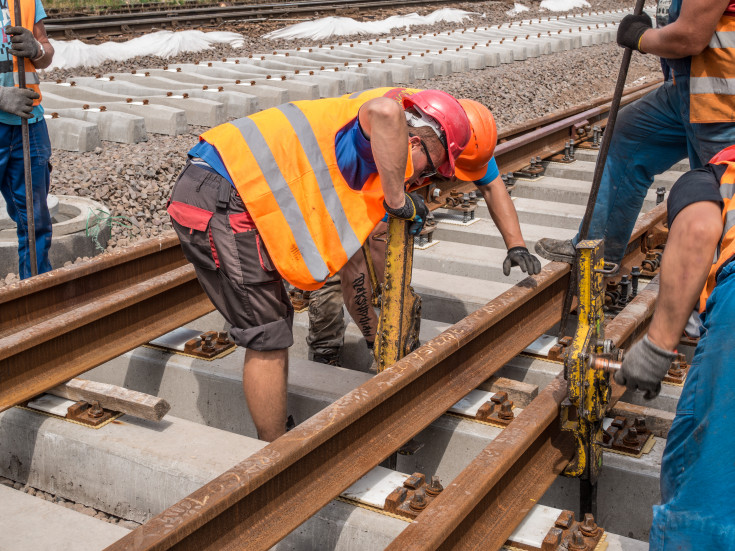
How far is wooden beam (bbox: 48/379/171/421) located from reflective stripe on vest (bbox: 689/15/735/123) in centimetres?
258

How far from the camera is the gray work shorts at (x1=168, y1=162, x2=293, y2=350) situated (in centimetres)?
339

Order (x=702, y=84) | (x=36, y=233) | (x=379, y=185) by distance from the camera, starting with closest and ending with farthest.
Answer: (x=379, y=185) → (x=702, y=84) → (x=36, y=233)

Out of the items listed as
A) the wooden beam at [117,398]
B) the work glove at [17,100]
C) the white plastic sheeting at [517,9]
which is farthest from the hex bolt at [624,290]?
the white plastic sheeting at [517,9]

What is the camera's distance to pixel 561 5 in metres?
29.8

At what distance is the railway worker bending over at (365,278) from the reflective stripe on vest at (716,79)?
0.91m

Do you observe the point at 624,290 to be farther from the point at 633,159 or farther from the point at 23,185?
the point at 23,185

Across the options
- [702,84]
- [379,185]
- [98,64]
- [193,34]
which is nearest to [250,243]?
[379,185]

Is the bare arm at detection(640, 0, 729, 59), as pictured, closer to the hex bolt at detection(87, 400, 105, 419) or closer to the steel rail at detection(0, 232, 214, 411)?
the steel rail at detection(0, 232, 214, 411)

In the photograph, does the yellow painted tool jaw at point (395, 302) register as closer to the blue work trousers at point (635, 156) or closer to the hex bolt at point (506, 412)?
the hex bolt at point (506, 412)

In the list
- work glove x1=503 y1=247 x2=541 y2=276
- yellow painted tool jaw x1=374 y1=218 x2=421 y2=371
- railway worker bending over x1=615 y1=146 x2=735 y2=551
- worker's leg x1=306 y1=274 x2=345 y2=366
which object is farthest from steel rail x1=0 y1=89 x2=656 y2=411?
railway worker bending over x1=615 y1=146 x2=735 y2=551

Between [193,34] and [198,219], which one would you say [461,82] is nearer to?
[193,34]

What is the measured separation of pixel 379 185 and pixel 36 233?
246cm

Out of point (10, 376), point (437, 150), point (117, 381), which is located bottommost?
point (117, 381)

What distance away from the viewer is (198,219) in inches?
134
